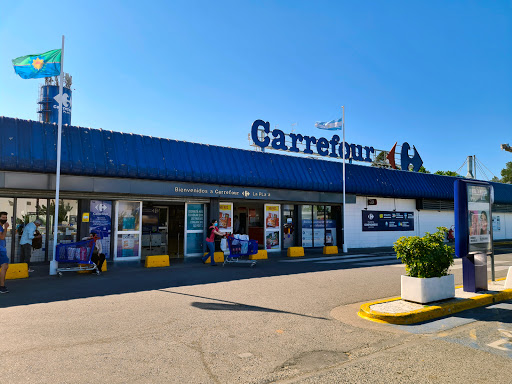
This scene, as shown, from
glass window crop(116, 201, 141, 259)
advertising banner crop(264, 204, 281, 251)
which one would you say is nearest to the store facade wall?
advertising banner crop(264, 204, 281, 251)

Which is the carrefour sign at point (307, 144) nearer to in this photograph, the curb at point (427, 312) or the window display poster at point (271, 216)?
the window display poster at point (271, 216)

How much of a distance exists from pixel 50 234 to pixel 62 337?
10.0 metres

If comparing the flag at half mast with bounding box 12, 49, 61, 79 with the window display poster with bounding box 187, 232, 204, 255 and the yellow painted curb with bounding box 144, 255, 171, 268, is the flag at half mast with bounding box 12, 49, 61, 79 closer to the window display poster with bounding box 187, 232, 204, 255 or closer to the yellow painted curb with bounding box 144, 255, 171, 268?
the yellow painted curb with bounding box 144, 255, 171, 268

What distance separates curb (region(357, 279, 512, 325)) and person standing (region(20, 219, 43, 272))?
1076cm

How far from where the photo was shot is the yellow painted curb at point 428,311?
20.5 feet

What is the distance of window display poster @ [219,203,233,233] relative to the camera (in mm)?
17703

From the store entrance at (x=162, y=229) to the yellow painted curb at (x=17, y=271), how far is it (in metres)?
5.64

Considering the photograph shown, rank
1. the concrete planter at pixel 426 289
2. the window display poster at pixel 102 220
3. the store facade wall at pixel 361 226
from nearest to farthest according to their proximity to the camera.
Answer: the concrete planter at pixel 426 289 → the window display poster at pixel 102 220 → the store facade wall at pixel 361 226

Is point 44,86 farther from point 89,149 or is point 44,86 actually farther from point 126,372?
point 126,372

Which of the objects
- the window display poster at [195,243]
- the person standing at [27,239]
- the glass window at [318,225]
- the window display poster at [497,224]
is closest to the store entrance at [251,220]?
the window display poster at [195,243]

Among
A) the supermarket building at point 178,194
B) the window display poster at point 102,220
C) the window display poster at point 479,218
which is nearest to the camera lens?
the window display poster at point 479,218

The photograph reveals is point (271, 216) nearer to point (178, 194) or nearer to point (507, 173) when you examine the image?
point (178, 194)

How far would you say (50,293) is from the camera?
8.48 meters

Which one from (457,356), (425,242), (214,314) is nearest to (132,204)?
(214,314)
